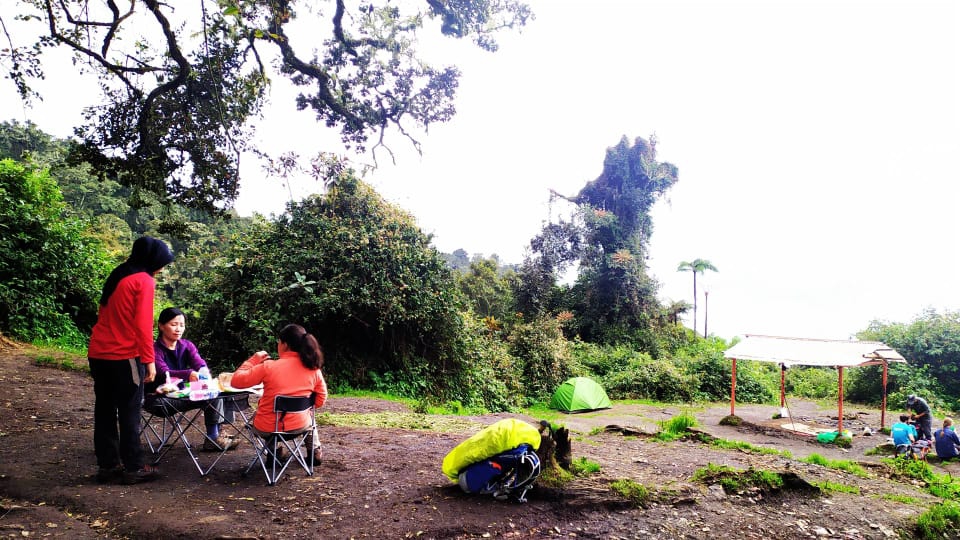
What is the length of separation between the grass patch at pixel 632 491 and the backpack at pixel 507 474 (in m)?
0.76

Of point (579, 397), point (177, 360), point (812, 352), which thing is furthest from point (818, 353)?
point (177, 360)

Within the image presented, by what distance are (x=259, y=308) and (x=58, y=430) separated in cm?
568

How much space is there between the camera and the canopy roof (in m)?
10.6

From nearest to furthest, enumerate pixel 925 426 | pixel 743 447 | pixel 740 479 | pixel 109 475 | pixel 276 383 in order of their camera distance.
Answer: pixel 109 475 → pixel 276 383 → pixel 740 479 → pixel 743 447 → pixel 925 426

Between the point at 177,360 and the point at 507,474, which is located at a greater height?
the point at 177,360

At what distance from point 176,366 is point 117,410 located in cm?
68

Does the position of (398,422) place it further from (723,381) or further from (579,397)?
(723,381)

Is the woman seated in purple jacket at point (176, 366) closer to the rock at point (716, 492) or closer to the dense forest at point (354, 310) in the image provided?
the rock at point (716, 492)

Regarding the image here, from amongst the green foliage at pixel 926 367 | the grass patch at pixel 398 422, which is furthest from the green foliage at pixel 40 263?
the green foliage at pixel 926 367

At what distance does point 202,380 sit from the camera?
14.8 feet

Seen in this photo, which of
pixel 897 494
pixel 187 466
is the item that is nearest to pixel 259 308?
pixel 187 466

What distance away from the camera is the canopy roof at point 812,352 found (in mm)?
10617

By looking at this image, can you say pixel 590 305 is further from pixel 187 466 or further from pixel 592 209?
pixel 187 466

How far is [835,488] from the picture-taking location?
5.44m
